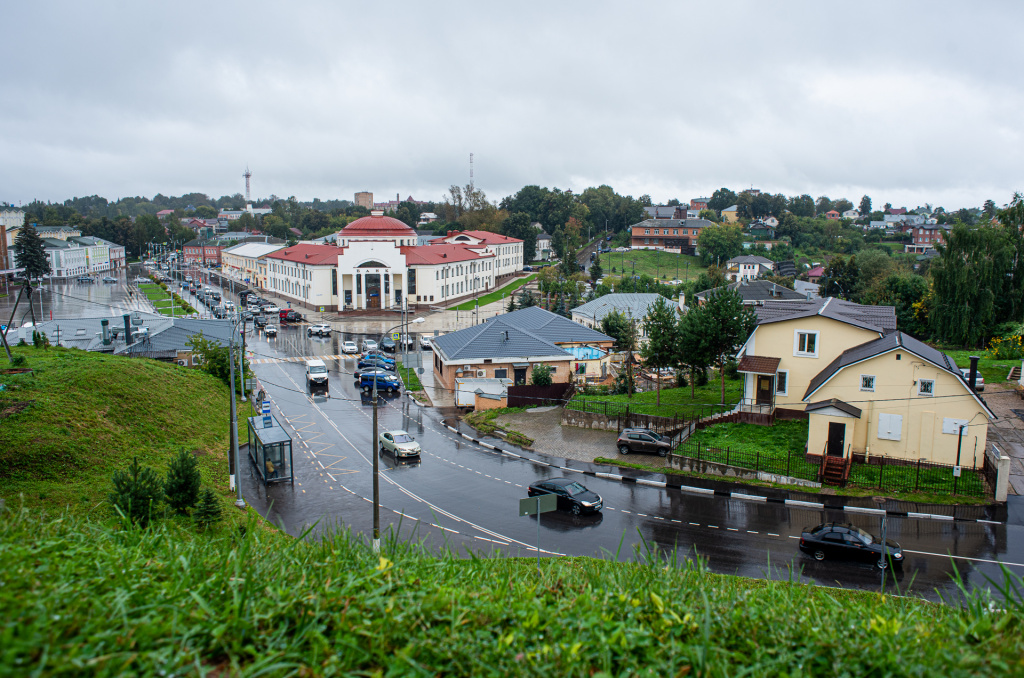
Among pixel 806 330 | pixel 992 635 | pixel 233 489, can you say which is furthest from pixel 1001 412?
pixel 233 489

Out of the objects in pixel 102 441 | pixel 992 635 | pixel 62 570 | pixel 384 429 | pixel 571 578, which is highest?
pixel 62 570

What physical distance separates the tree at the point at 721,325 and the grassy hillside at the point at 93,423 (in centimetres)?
2024

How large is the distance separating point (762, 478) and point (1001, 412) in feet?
48.2

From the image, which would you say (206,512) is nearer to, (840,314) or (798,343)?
(798,343)

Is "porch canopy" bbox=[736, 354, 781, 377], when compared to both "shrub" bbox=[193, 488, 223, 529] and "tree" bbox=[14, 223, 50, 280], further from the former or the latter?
"tree" bbox=[14, 223, 50, 280]

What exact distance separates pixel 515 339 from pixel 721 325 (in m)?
11.5

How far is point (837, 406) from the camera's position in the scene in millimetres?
21359

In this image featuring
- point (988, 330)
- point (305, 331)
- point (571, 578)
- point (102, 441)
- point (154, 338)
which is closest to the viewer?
point (571, 578)

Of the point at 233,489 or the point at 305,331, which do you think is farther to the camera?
the point at 305,331

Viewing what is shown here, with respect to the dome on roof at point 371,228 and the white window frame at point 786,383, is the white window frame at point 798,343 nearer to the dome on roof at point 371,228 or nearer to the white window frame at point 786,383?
the white window frame at point 786,383

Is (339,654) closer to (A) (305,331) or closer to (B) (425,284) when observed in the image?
(A) (305,331)

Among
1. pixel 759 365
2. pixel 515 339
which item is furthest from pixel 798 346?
pixel 515 339

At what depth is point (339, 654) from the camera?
4.55 m

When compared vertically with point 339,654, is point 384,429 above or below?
below
